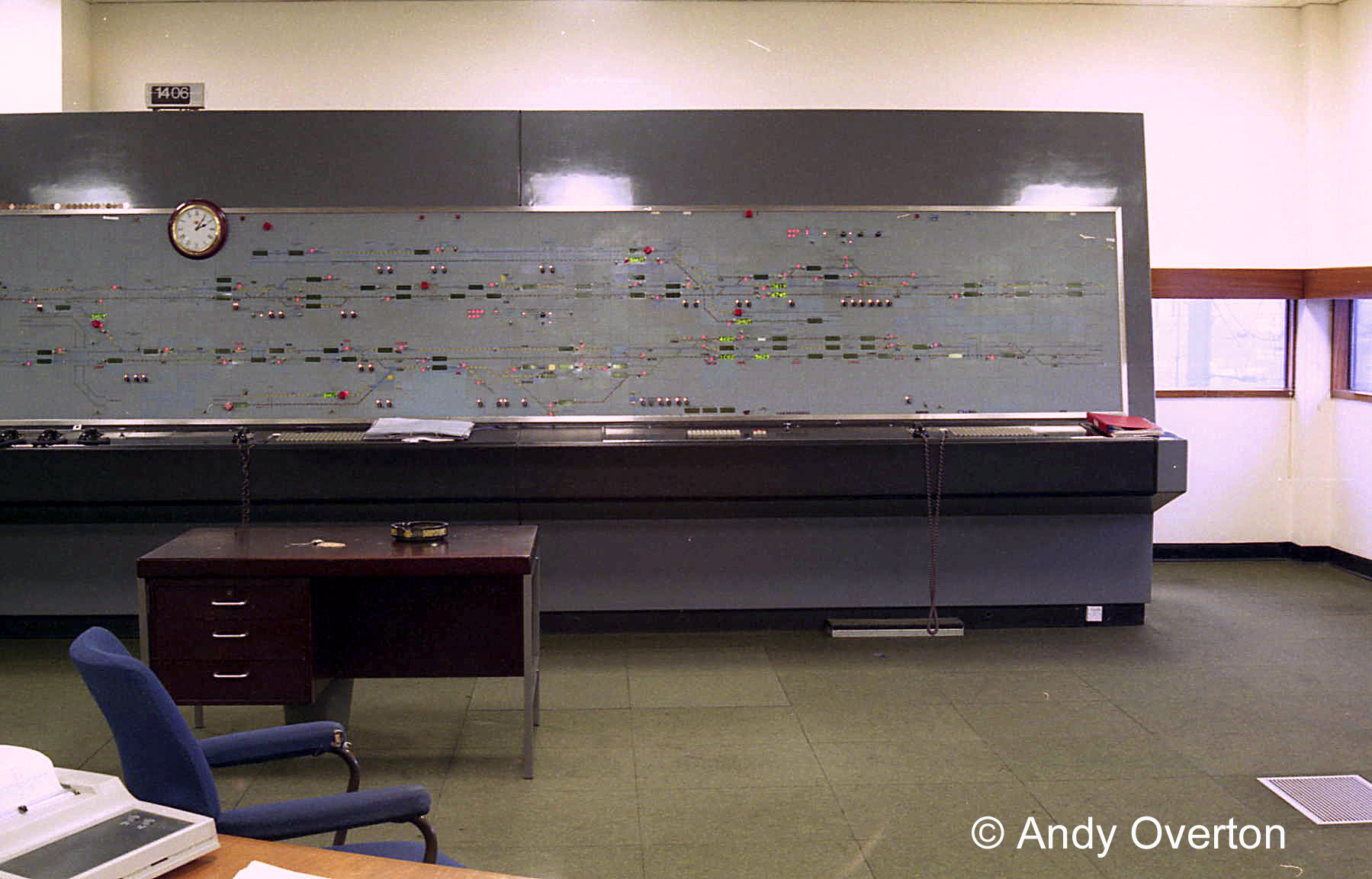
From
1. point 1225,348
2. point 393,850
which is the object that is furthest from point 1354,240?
point 393,850

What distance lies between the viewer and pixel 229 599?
11.3 ft

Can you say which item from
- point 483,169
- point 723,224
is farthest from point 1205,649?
point 483,169

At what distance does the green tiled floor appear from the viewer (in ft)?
10.1

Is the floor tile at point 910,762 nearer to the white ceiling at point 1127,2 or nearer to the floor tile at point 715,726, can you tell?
the floor tile at point 715,726

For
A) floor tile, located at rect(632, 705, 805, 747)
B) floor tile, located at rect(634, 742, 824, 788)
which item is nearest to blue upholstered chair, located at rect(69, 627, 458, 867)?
floor tile, located at rect(634, 742, 824, 788)

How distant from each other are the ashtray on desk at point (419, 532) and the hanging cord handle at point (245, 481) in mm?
1366

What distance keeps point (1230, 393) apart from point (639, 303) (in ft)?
11.2

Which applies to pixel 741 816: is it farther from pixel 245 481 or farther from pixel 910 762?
pixel 245 481

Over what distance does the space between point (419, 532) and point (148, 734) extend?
1781 millimetres

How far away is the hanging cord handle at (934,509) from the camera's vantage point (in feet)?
16.2

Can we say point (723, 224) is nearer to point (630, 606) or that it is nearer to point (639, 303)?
point (639, 303)

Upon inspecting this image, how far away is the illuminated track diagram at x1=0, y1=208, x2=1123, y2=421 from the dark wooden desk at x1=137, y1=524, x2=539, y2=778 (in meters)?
1.52

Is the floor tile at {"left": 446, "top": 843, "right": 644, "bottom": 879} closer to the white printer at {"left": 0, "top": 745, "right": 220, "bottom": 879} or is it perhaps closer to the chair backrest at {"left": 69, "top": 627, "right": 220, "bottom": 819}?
the chair backrest at {"left": 69, "top": 627, "right": 220, "bottom": 819}

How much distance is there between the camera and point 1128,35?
6246mm
